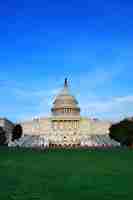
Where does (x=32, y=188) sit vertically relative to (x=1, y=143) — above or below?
below

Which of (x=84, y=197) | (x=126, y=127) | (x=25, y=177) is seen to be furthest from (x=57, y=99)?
(x=84, y=197)

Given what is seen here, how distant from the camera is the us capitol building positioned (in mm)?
146625

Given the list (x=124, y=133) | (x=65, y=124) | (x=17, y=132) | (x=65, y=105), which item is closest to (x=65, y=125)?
(x=65, y=124)

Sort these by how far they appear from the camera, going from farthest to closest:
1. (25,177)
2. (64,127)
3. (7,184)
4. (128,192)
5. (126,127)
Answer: (64,127) < (126,127) < (25,177) < (7,184) < (128,192)

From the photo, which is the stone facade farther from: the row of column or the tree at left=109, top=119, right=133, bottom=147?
the tree at left=109, top=119, right=133, bottom=147

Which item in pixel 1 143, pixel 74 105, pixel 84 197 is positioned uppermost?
pixel 74 105

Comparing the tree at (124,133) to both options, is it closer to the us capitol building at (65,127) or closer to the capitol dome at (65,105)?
the us capitol building at (65,127)

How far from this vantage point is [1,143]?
417 ft

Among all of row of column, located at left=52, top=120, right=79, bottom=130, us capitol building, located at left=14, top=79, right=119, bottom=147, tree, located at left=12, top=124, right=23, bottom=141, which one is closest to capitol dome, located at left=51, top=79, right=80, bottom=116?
us capitol building, located at left=14, top=79, right=119, bottom=147

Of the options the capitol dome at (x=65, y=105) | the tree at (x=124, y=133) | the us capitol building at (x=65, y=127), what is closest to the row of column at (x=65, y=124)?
the us capitol building at (x=65, y=127)

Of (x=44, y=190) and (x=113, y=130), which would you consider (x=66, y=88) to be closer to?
(x=113, y=130)

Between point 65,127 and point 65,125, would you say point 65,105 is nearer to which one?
point 65,125

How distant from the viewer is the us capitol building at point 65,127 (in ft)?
481

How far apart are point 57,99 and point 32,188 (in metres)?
126
